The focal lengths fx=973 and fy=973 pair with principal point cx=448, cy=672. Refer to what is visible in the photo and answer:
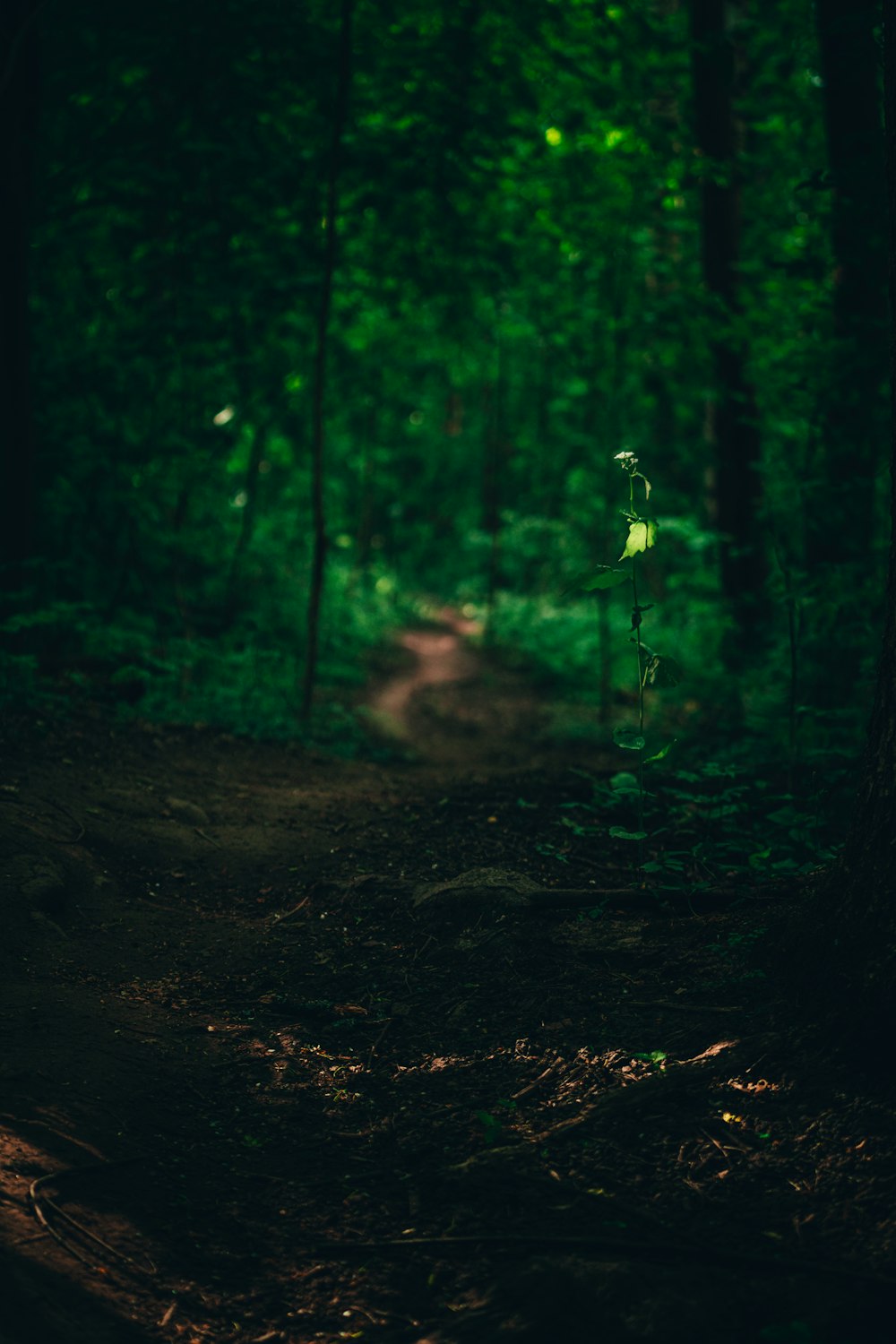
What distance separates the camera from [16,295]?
879 centimetres

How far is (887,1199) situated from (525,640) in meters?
17.1

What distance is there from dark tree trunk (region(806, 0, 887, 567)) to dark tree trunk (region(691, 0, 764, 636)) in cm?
258

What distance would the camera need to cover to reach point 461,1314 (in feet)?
9.02

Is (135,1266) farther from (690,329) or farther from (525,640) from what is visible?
(525,640)

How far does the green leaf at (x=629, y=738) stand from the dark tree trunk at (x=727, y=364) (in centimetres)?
739

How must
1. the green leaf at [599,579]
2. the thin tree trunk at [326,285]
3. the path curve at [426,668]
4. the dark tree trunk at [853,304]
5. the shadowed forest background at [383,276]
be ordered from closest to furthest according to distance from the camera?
the green leaf at [599,579]
the dark tree trunk at [853,304]
the shadowed forest background at [383,276]
the thin tree trunk at [326,285]
the path curve at [426,668]

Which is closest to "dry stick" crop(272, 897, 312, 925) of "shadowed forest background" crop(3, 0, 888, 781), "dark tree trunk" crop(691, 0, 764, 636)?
"shadowed forest background" crop(3, 0, 888, 781)

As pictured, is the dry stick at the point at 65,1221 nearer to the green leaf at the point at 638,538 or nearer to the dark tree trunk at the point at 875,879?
the dark tree trunk at the point at 875,879

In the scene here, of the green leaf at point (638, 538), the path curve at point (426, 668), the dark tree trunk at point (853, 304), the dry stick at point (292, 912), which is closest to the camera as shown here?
the green leaf at point (638, 538)

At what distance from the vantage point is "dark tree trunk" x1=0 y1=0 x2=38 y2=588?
8.52 metres

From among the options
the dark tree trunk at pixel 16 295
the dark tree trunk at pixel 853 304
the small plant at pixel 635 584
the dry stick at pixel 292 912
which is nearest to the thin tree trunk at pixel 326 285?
the dark tree trunk at pixel 16 295

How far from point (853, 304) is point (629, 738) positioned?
5.93 m

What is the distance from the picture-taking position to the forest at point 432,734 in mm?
2990

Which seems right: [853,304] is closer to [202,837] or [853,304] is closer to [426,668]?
[202,837]
